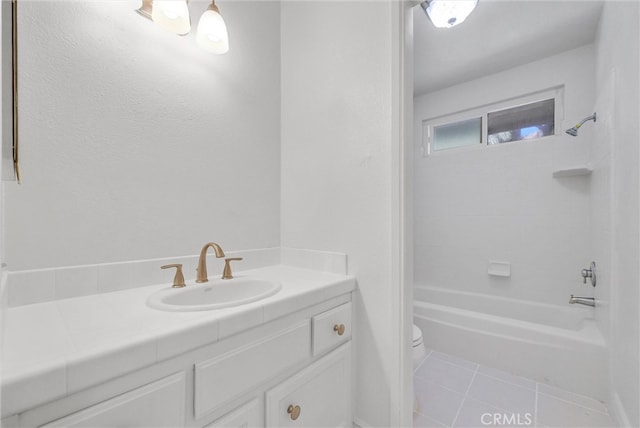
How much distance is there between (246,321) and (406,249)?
0.71m

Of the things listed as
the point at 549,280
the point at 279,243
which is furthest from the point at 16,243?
the point at 549,280

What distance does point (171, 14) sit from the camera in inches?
40.8

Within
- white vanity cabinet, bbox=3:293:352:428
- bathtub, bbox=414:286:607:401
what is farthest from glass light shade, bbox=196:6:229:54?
bathtub, bbox=414:286:607:401

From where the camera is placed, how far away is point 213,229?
132 centimetres

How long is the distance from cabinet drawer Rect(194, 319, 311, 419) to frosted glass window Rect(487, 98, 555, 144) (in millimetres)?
2611

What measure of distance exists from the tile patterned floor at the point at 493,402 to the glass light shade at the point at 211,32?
2112 millimetres

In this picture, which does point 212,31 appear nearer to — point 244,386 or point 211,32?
point 211,32

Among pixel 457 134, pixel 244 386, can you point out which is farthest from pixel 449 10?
pixel 244 386

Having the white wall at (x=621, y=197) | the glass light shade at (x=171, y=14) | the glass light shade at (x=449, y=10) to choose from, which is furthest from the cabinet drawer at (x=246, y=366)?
the glass light shade at (x=449, y=10)

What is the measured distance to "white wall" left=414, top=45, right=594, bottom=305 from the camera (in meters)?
2.14

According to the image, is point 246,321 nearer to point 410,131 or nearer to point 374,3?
point 410,131

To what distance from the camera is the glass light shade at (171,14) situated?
1019 millimetres

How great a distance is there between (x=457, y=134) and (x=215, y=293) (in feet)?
9.19

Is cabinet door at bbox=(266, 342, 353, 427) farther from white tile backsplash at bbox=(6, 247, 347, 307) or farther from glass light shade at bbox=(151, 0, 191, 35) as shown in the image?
glass light shade at bbox=(151, 0, 191, 35)
